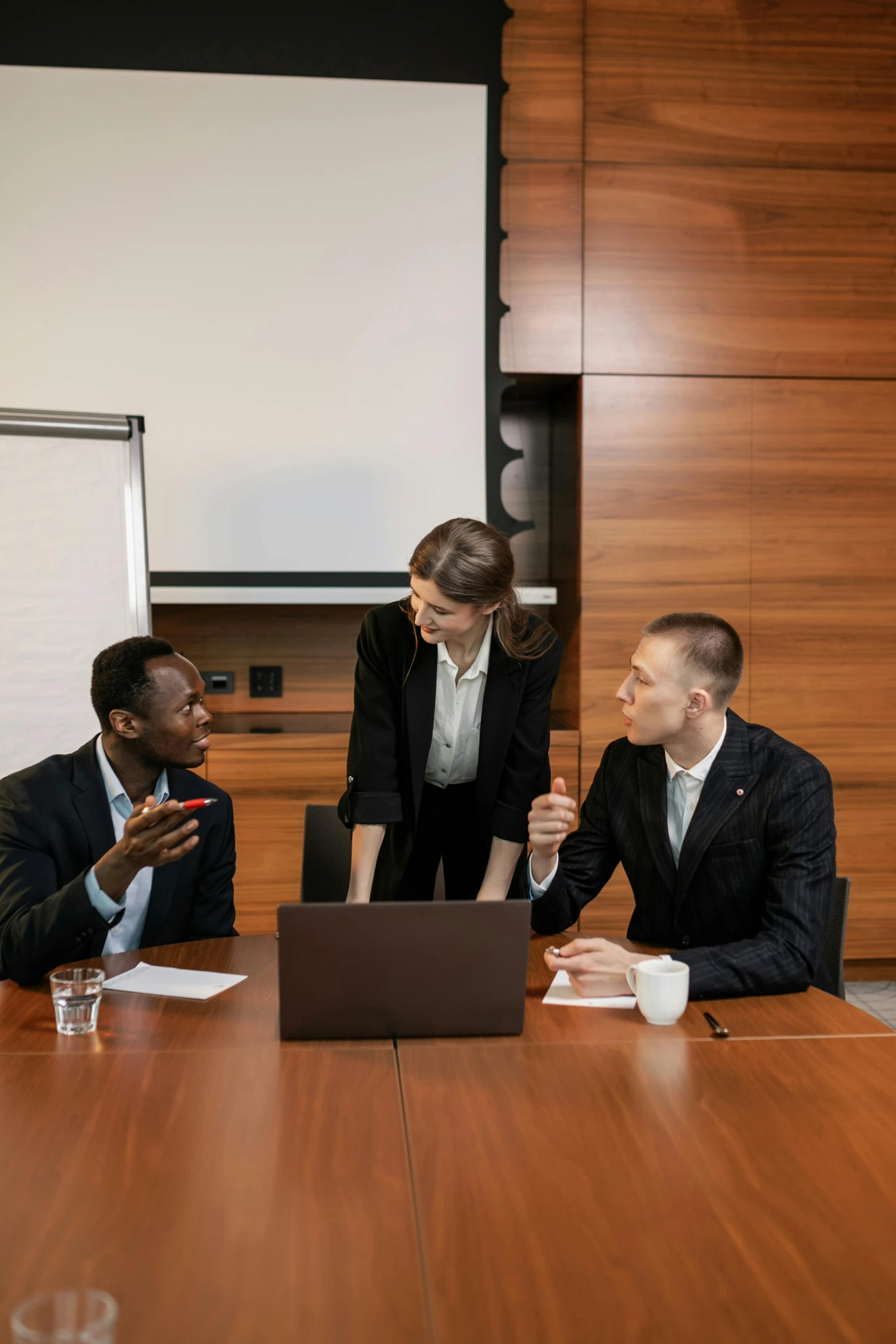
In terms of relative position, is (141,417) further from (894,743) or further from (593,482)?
(894,743)

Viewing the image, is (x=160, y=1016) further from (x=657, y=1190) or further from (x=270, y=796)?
(x=270, y=796)

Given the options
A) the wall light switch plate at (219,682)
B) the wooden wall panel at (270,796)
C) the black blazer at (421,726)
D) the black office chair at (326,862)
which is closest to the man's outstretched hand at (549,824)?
the black blazer at (421,726)

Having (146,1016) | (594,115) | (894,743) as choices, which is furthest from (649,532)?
(146,1016)

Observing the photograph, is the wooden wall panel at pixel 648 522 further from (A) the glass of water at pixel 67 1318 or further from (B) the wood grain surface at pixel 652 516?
(A) the glass of water at pixel 67 1318

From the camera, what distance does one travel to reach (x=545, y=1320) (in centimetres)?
88

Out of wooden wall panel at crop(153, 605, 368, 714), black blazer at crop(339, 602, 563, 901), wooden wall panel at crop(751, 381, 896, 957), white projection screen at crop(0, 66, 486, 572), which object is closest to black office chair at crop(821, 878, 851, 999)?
black blazer at crop(339, 602, 563, 901)

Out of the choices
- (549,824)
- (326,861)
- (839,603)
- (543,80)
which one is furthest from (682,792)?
(543,80)

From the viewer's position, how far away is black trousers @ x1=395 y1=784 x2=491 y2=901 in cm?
252

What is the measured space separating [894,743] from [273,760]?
2.22 metres

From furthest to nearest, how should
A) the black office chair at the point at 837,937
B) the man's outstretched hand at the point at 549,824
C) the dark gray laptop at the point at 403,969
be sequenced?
the black office chair at the point at 837,937 → the man's outstretched hand at the point at 549,824 → the dark gray laptop at the point at 403,969

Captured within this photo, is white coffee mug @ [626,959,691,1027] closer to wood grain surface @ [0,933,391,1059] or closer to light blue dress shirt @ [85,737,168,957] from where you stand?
wood grain surface @ [0,933,391,1059]

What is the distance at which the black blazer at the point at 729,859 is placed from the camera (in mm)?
1767

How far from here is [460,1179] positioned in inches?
43.5

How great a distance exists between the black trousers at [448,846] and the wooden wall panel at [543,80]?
2.44 metres
